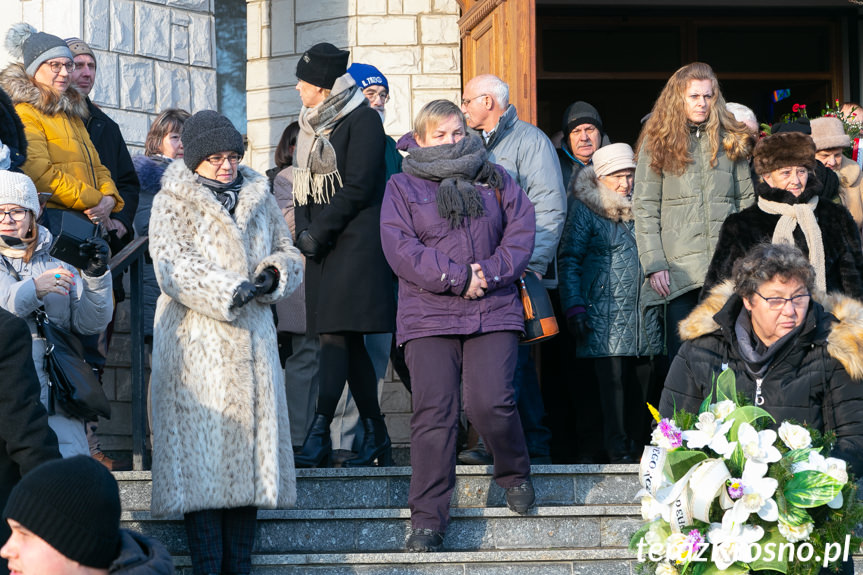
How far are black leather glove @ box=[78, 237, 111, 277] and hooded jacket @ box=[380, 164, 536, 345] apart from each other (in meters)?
1.17

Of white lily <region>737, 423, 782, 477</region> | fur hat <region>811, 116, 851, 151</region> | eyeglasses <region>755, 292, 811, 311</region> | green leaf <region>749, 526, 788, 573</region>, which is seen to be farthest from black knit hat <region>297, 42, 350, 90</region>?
green leaf <region>749, 526, 788, 573</region>

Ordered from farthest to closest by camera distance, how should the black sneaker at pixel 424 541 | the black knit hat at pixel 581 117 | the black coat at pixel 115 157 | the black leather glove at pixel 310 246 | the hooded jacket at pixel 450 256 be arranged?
the black knit hat at pixel 581 117
the black coat at pixel 115 157
the black leather glove at pixel 310 246
the hooded jacket at pixel 450 256
the black sneaker at pixel 424 541

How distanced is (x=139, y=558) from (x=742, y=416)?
1899 mm

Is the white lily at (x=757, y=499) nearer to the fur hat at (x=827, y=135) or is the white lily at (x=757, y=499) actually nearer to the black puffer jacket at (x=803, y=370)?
the black puffer jacket at (x=803, y=370)

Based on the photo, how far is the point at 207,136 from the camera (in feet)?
17.3

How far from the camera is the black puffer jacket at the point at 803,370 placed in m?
4.32

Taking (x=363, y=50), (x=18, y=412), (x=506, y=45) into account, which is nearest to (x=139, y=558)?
(x=18, y=412)

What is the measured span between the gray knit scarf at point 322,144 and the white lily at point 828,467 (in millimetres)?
2977

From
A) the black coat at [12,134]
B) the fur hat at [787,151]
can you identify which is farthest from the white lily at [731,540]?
the black coat at [12,134]

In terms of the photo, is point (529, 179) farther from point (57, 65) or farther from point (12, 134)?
point (12, 134)

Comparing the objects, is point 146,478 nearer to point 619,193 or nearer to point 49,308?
point 49,308

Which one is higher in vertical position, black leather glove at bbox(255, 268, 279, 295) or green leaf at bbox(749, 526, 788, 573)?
black leather glove at bbox(255, 268, 279, 295)

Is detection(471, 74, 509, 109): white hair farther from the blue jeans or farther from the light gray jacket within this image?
the blue jeans

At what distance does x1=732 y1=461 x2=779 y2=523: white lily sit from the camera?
3.70 metres
